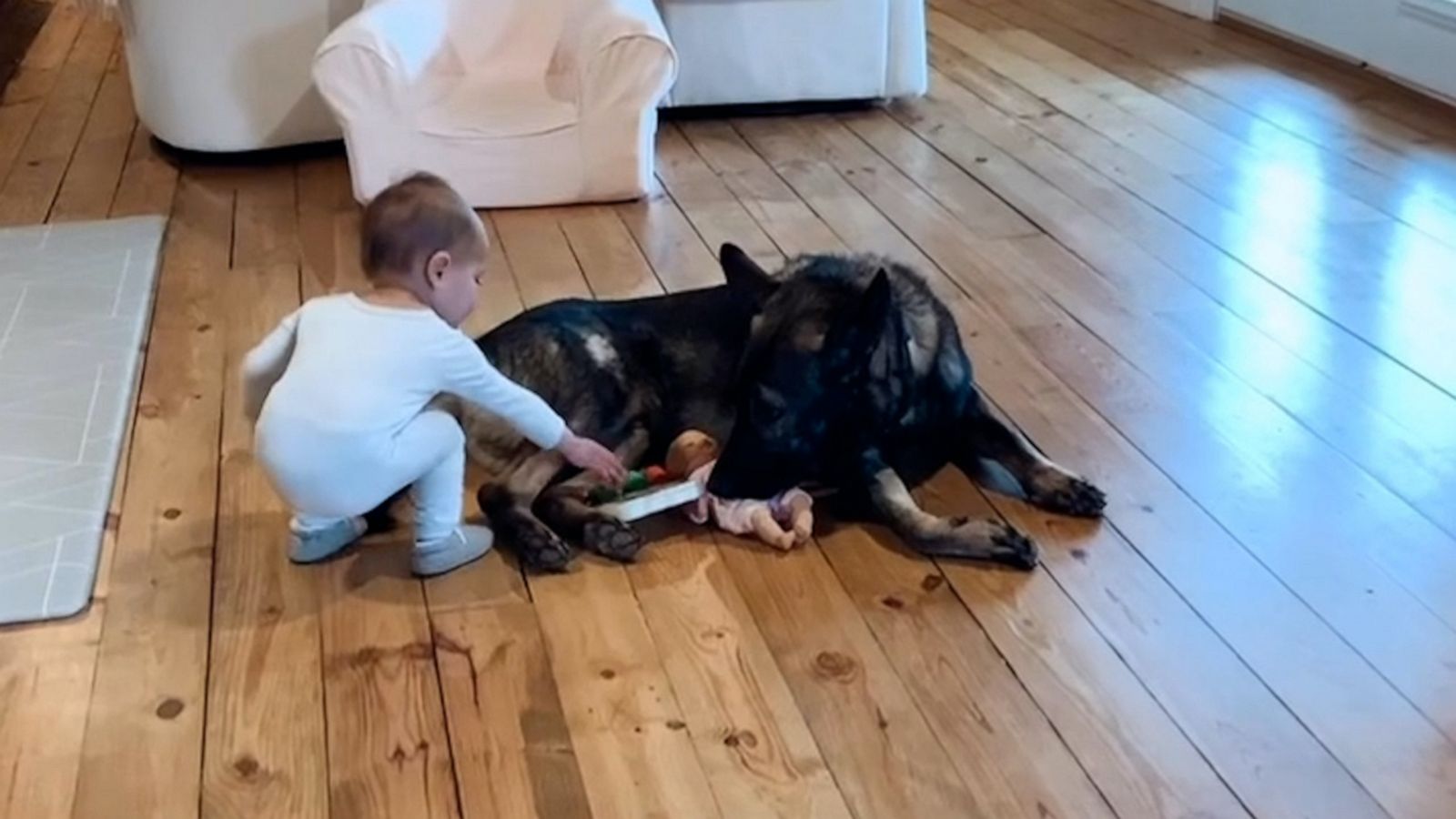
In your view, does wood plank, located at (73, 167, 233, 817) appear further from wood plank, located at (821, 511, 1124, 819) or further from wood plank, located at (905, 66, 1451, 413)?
wood plank, located at (905, 66, 1451, 413)

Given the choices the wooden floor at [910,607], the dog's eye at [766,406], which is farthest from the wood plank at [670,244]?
the dog's eye at [766,406]

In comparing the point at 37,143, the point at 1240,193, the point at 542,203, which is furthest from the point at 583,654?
the point at 37,143

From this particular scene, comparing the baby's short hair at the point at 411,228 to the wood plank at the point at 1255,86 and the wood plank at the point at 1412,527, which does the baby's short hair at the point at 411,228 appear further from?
the wood plank at the point at 1255,86

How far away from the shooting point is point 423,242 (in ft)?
7.84

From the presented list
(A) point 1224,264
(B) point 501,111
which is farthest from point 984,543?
(B) point 501,111

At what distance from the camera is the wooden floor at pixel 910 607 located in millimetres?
2105

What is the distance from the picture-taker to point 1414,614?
2.43 m

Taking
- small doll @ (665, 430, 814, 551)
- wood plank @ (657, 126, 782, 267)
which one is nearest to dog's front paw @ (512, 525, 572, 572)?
small doll @ (665, 430, 814, 551)

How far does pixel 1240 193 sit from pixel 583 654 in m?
2.66

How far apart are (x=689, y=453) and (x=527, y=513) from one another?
30cm

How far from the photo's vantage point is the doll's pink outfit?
8.71 feet

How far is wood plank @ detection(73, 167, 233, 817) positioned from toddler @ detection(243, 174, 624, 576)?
0.86 ft

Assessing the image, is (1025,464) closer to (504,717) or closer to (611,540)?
(611,540)

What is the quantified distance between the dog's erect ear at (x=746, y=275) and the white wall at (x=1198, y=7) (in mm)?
4045
